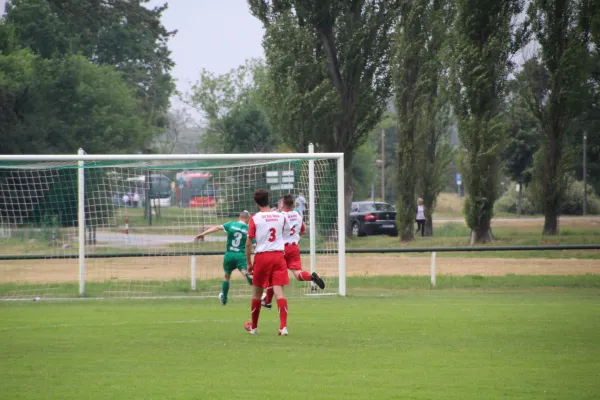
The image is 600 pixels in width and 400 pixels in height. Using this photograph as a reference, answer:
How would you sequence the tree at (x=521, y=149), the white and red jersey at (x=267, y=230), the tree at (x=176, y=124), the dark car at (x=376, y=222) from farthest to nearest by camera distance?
the tree at (x=176, y=124)
the tree at (x=521, y=149)
the dark car at (x=376, y=222)
the white and red jersey at (x=267, y=230)

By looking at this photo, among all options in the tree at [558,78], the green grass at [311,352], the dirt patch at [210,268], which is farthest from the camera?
the tree at [558,78]

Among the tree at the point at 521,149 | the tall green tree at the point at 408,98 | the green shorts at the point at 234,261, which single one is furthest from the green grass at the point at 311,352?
the tree at the point at 521,149

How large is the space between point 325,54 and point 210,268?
1333cm

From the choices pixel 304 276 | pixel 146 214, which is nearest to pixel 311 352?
pixel 304 276

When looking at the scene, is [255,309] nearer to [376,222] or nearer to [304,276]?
[304,276]

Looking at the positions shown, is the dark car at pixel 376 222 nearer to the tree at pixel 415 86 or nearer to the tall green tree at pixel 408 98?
the tree at pixel 415 86

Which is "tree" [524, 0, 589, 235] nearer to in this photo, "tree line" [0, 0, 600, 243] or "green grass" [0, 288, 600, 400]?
"tree line" [0, 0, 600, 243]

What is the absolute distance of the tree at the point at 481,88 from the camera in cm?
3136

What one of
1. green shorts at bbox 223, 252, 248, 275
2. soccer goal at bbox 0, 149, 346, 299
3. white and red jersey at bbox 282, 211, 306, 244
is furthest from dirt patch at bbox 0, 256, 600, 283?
white and red jersey at bbox 282, 211, 306, 244

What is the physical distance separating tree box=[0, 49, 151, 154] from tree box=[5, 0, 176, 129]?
7.73 feet

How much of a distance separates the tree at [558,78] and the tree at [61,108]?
76.9 feet

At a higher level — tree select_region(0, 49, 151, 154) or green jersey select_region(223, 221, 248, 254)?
tree select_region(0, 49, 151, 154)

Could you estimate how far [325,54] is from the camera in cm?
3447

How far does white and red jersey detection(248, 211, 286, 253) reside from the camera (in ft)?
39.0
